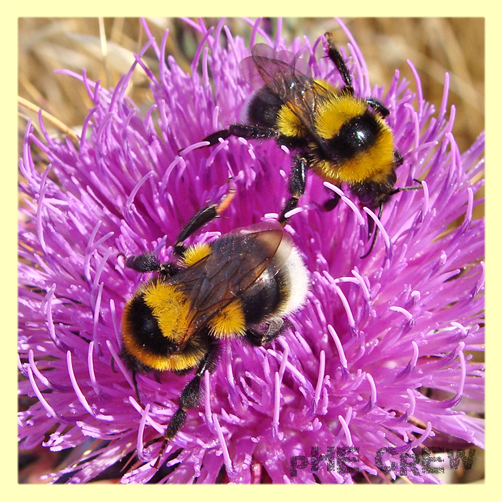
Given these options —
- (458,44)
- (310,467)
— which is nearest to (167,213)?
(310,467)

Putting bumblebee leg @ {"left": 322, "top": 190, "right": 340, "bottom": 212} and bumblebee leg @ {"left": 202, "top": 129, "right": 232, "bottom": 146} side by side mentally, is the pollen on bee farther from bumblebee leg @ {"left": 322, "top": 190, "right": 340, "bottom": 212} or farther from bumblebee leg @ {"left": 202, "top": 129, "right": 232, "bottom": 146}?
bumblebee leg @ {"left": 202, "top": 129, "right": 232, "bottom": 146}

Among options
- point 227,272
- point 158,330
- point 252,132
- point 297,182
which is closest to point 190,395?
point 158,330

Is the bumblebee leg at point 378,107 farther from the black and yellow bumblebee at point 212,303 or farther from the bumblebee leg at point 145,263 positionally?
the bumblebee leg at point 145,263

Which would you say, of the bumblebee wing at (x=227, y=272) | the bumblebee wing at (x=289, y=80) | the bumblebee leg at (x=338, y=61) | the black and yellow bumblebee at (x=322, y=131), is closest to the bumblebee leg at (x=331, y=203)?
the black and yellow bumblebee at (x=322, y=131)

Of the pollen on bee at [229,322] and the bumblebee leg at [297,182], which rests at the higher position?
the bumblebee leg at [297,182]

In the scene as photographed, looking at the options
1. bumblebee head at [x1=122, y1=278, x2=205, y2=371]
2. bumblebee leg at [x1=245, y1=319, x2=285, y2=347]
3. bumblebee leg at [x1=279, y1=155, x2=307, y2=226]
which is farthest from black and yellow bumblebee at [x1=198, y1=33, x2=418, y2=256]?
bumblebee head at [x1=122, y1=278, x2=205, y2=371]

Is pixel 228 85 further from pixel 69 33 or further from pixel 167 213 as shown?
pixel 69 33

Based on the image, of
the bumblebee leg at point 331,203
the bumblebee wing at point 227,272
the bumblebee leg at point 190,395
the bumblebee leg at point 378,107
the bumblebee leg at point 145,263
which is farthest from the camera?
the bumblebee leg at point 378,107

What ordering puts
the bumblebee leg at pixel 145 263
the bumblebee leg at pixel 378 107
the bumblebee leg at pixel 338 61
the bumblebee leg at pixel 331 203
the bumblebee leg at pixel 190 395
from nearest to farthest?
the bumblebee leg at pixel 190 395 → the bumblebee leg at pixel 145 263 → the bumblebee leg at pixel 331 203 → the bumblebee leg at pixel 378 107 → the bumblebee leg at pixel 338 61
